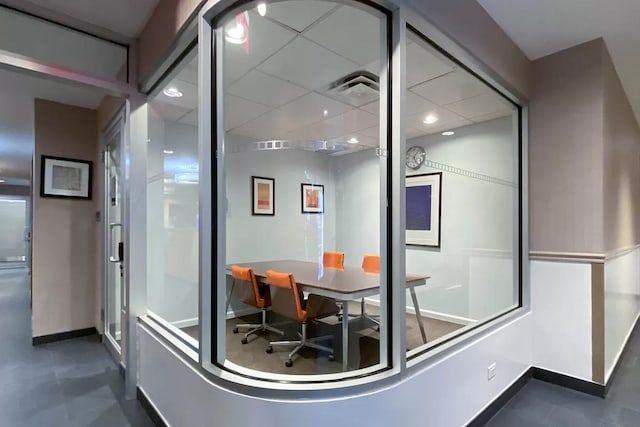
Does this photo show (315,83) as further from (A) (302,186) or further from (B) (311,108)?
(A) (302,186)

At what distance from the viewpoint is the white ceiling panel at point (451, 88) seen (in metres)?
2.46

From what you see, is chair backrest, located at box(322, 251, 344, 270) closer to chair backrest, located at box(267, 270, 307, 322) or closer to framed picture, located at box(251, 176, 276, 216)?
chair backrest, located at box(267, 270, 307, 322)

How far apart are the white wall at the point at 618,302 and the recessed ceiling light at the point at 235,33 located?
3.01 m

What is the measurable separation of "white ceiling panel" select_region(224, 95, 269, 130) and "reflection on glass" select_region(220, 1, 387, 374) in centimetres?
1

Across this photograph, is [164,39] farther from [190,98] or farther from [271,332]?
[271,332]

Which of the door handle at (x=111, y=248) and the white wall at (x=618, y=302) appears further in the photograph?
the door handle at (x=111, y=248)

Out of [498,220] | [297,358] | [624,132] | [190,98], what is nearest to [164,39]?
[190,98]

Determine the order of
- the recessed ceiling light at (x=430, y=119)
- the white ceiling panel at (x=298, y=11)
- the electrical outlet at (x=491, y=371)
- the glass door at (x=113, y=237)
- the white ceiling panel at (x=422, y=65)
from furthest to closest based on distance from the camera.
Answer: the recessed ceiling light at (x=430, y=119)
the glass door at (x=113, y=237)
the electrical outlet at (x=491, y=371)
the white ceiling panel at (x=422, y=65)
the white ceiling panel at (x=298, y=11)

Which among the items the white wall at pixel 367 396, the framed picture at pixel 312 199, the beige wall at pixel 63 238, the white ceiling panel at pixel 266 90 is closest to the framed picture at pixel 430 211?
the framed picture at pixel 312 199

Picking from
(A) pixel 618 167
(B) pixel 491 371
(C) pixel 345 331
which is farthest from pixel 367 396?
(A) pixel 618 167

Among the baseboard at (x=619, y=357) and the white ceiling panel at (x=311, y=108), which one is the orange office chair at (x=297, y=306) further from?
the baseboard at (x=619, y=357)

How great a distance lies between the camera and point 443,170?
3.46m

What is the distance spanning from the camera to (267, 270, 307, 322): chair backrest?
279 cm

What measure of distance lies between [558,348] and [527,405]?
0.59 meters
